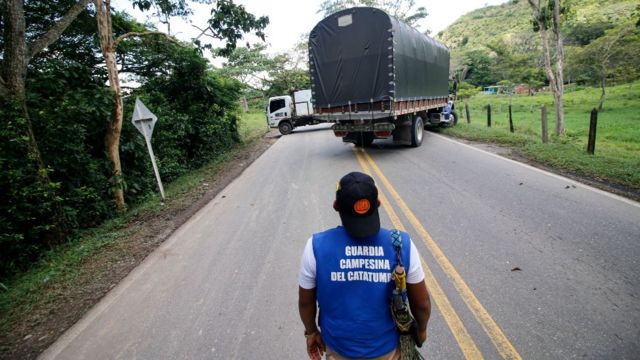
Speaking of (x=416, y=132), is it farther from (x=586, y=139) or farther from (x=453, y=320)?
(x=453, y=320)

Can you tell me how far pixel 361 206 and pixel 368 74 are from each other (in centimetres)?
879

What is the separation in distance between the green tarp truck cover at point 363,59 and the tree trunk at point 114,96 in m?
5.62

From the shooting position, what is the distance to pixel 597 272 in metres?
3.37

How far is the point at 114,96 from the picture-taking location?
7.11 meters

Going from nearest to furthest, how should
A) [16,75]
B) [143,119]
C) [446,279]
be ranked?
[446,279]
[16,75]
[143,119]

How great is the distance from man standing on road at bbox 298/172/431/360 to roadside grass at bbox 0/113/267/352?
3490mm

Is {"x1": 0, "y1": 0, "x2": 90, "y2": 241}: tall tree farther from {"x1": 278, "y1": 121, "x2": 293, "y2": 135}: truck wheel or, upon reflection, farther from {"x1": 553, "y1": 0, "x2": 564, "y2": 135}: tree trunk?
{"x1": 278, "y1": 121, "x2": 293, "y2": 135}: truck wheel

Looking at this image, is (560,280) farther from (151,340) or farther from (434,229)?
(151,340)

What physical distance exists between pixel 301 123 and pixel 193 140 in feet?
31.8

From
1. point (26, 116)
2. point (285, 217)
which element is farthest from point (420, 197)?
point (26, 116)

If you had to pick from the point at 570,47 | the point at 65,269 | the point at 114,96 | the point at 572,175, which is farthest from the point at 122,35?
the point at 570,47

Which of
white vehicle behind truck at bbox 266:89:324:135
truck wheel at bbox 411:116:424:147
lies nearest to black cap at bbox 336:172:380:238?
truck wheel at bbox 411:116:424:147

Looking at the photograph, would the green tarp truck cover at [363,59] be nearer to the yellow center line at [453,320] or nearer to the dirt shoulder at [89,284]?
the dirt shoulder at [89,284]

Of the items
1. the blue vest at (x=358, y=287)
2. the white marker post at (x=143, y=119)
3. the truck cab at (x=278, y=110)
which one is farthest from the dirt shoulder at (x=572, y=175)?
the truck cab at (x=278, y=110)
